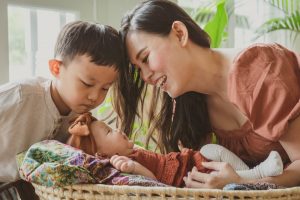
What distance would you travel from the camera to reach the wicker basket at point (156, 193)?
2.62ft

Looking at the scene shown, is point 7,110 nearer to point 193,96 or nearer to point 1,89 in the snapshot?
point 1,89

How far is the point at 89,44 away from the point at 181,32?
9.4 inches

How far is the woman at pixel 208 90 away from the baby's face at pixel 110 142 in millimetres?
163

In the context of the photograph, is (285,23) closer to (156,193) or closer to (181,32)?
(181,32)

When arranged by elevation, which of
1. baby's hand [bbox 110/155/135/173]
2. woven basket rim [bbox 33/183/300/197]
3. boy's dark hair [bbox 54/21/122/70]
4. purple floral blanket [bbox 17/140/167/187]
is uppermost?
boy's dark hair [bbox 54/21/122/70]

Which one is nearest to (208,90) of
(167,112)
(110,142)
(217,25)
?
(167,112)

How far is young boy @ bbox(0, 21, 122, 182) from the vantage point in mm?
1064

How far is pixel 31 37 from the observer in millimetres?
1688

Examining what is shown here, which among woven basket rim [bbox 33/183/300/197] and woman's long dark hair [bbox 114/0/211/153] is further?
woman's long dark hair [bbox 114/0/211/153]

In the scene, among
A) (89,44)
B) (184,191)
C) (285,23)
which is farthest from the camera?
(285,23)

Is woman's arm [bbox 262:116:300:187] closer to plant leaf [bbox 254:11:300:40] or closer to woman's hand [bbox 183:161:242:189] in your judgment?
woman's hand [bbox 183:161:242:189]

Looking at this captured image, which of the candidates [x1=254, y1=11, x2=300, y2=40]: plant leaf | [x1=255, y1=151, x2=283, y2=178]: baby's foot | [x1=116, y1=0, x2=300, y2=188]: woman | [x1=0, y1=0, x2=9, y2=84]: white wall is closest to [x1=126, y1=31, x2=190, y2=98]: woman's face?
[x1=116, y1=0, x2=300, y2=188]: woman

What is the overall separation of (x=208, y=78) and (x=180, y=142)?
260 millimetres

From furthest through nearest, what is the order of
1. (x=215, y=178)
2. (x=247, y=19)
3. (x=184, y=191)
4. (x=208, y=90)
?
1. (x=247, y=19)
2. (x=208, y=90)
3. (x=215, y=178)
4. (x=184, y=191)
